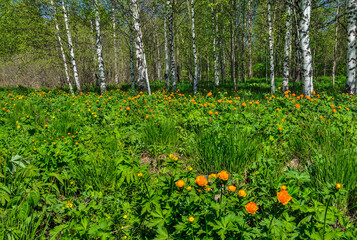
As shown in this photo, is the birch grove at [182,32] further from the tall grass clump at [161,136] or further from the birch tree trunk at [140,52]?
the tall grass clump at [161,136]

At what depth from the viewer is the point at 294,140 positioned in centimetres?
286

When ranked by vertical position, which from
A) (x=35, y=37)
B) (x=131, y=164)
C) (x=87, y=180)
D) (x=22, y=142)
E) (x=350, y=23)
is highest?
(x=35, y=37)

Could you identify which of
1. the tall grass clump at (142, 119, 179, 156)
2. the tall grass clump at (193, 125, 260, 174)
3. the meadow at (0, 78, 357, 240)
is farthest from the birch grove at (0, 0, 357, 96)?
the tall grass clump at (142, 119, 179, 156)

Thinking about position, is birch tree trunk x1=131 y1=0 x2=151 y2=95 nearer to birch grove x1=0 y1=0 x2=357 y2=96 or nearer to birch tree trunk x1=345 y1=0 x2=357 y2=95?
birch grove x1=0 y1=0 x2=357 y2=96

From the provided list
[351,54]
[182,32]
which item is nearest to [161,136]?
[351,54]

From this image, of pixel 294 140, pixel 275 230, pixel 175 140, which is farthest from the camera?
pixel 175 140

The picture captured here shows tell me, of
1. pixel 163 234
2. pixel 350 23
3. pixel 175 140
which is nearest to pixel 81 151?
pixel 175 140

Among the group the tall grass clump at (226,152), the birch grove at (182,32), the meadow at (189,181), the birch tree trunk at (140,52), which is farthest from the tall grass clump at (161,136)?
the birch tree trunk at (140,52)

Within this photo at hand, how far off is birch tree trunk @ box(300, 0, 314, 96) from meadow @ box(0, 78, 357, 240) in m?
2.03

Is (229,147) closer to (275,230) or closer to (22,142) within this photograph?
(275,230)

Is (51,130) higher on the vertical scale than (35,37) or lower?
lower

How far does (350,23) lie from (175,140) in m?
7.65

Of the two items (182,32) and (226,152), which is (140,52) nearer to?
(226,152)

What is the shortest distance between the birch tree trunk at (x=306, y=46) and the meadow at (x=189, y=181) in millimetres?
2035
